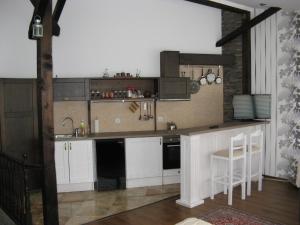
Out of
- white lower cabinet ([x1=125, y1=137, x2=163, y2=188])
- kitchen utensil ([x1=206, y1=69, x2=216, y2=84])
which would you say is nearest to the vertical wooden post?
white lower cabinet ([x1=125, y1=137, x2=163, y2=188])

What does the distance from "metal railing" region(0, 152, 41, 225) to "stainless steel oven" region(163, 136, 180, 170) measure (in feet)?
7.88

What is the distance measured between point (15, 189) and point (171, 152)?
2.70 meters

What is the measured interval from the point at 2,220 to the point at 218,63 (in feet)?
14.8

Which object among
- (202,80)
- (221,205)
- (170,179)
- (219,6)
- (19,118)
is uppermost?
(219,6)

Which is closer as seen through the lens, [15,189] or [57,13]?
[15,189]

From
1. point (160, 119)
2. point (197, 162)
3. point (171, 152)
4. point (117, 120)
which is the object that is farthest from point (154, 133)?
point (197, 162)

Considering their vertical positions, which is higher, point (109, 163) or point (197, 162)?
point (197, 162)

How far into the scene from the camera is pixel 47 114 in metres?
3.61

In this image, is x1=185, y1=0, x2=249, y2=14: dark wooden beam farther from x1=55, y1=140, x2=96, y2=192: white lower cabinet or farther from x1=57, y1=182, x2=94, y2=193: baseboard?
x1=57, y1=182, x2=94, y2=193: baseboard

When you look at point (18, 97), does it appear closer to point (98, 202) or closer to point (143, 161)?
point (98, 202)

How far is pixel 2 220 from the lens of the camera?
3.54m

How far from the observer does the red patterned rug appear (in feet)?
12.8

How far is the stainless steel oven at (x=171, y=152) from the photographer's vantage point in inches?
214

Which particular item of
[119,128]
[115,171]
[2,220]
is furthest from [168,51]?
[2,220]
